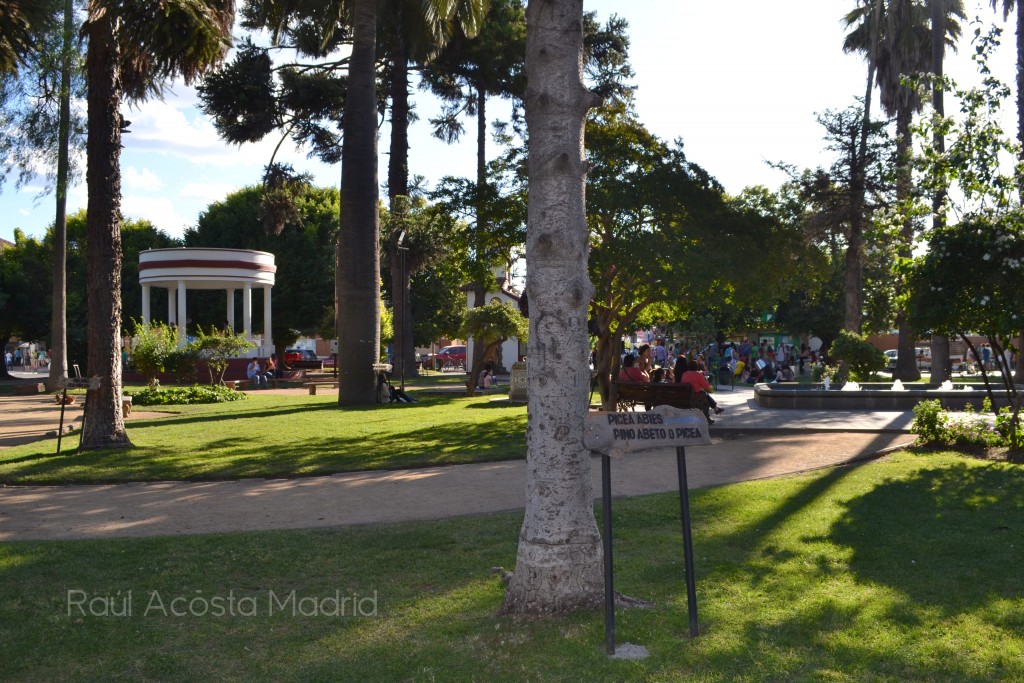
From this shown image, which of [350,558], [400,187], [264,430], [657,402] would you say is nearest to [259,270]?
[400,187]

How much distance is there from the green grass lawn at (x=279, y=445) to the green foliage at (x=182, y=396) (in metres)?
2.68

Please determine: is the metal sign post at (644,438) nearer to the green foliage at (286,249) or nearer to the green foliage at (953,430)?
the green foliage at (953,430)

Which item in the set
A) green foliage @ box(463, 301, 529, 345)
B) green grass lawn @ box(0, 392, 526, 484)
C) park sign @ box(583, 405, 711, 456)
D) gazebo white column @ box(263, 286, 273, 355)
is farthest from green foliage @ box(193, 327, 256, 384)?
park sign @ box(583, 405, 711, 456)

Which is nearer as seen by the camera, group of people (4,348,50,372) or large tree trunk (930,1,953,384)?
large tree trunk (930,1,953,384)

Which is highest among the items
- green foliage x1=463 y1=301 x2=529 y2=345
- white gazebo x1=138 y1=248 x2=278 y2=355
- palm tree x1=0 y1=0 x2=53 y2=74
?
palm tree x1=0 y1=0 x2=53 y2=74

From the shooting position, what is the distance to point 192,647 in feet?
15.5

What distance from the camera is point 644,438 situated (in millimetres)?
4598

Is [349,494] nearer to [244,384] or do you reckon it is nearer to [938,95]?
[938,95]

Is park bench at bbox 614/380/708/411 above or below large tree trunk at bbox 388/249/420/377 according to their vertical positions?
below

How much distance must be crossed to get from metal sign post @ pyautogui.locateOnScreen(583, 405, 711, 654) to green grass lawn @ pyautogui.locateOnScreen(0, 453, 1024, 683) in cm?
34

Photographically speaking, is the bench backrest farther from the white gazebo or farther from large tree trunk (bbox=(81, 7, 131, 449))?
the white gazebo

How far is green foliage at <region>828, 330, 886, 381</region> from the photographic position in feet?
78.4

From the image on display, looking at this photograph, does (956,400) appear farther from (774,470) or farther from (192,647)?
(192,647)

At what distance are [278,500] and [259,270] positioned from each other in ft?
103
